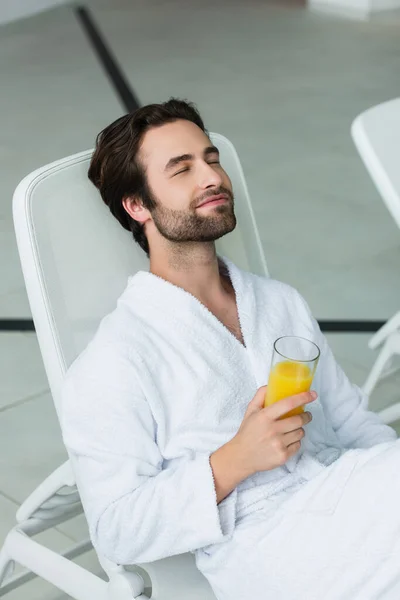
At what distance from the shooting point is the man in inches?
60.9

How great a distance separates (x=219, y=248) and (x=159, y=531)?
29.3 inches

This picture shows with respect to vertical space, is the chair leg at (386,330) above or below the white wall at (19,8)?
below

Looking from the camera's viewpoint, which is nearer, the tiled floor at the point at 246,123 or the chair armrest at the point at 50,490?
the chair armrest at the point at 50,490

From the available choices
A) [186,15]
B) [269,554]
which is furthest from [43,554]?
[186,15]

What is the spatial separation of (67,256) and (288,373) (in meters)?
0.56

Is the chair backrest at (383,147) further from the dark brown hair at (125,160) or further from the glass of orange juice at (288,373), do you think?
the glass of orange juice at (288,373)

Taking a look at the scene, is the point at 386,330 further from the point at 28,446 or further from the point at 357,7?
the point at 357,7

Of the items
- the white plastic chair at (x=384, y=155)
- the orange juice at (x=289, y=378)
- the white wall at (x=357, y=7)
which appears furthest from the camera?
the white wall at (x=357, y=7)

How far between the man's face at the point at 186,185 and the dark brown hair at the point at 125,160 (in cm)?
2

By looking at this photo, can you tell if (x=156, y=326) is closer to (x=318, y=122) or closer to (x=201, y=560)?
(x=201, y=560)

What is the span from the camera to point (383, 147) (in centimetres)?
258

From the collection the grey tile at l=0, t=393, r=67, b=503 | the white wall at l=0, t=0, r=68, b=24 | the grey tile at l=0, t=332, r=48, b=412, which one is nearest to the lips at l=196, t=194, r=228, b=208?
the grey tile at l=0, t=393, r=67, b=503

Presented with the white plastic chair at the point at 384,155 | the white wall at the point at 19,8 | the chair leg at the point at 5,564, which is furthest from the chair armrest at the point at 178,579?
the white wall at the point at 19,8

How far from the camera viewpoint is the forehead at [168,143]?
184 centimetres
